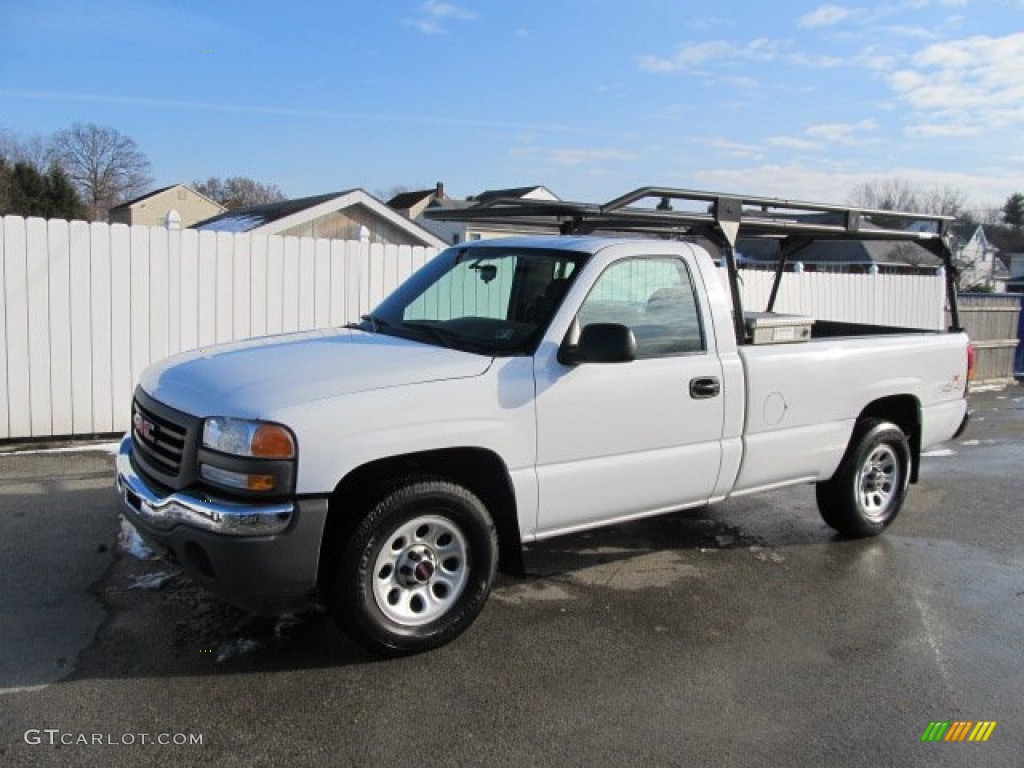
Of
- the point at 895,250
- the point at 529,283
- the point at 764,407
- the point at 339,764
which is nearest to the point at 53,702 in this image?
the point at 339,764

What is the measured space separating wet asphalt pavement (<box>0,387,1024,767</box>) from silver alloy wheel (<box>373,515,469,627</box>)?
0.24 metres

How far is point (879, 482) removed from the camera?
6.17 metres

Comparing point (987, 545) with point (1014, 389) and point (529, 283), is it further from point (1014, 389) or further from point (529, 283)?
point (1014, 389)

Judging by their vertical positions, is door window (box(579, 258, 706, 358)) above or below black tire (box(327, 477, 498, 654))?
above

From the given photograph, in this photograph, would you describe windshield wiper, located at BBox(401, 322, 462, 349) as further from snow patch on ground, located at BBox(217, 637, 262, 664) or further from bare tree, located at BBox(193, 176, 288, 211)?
bare tree, located at BBox(193, 176, 288, 211)

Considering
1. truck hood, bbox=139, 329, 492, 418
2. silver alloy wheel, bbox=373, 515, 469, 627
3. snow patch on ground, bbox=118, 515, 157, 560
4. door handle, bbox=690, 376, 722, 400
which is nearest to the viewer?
truck hood, bbox=139, 329, 492, 418

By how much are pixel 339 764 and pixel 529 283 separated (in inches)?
103

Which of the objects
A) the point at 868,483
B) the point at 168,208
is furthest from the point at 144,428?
the point at 168,208

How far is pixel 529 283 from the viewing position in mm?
4801

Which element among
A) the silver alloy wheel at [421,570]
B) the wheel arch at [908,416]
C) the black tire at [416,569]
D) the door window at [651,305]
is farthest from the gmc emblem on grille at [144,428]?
the wheel arch at [908,416]

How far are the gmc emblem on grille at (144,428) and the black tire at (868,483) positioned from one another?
13.8 ft

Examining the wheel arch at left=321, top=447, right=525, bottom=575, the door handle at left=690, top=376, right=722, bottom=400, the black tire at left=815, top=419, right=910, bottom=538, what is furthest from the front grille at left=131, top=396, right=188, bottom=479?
the black tire at left=815, top=419, right=910, bottom=538

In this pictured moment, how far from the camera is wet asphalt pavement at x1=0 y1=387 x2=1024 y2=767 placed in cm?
334

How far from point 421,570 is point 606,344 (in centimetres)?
135
